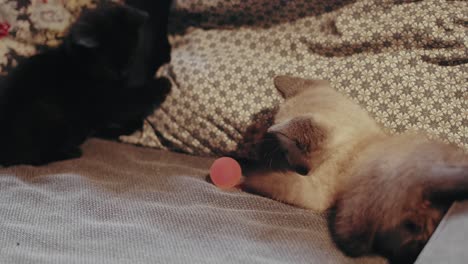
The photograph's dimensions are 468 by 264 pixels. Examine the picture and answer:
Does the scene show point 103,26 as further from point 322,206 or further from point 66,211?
point 322,206

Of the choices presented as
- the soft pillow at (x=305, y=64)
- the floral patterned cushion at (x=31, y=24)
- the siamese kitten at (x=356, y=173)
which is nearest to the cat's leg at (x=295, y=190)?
the siamese kitten at (x=356, y=173)

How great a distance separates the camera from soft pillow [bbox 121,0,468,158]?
4.74ft

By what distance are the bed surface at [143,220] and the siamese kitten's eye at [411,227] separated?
0.35 feet

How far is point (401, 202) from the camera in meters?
1.11

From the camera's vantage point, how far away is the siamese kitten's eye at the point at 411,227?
3.62 feet

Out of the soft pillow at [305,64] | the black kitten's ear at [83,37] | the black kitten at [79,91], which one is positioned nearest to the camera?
the soft pillow at [305,64]

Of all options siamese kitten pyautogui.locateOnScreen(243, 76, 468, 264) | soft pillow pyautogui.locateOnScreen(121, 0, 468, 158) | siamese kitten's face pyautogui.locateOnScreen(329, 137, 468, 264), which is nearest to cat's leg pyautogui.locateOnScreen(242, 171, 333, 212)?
siamese kitten pyautogui.locateOnScreen(243, 76, 468, 264)

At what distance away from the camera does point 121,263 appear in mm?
1039

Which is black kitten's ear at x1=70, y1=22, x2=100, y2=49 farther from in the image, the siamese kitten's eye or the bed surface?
the siamese kitten's eye

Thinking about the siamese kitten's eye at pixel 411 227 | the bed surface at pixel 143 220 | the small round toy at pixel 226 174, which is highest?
the siamese kitten's eye at pixel 411 227

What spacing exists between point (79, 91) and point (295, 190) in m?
0.82

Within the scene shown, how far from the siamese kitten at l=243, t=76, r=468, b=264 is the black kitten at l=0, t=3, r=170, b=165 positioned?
55 cm

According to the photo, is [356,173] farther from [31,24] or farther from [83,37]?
[31,24]

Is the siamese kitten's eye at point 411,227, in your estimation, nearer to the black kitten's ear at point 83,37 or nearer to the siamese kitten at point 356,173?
the siamese kitten at point 356,173
